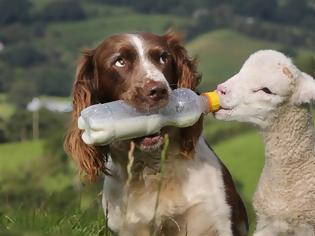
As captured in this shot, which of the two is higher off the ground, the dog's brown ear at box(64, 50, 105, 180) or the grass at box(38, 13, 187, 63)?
the dog's brown ear at box(64, 50, 105, 180)

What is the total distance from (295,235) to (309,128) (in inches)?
27.6

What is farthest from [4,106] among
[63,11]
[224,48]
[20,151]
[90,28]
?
[63,11]

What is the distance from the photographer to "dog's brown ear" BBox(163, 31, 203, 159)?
625 centimetres

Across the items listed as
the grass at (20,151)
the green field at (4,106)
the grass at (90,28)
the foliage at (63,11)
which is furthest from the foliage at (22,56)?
the grass at (20,151)

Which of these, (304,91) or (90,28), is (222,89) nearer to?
(304,91)

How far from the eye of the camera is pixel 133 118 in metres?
5.73

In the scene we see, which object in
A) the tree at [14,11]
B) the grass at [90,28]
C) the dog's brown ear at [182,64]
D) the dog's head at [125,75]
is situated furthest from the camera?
the tree at [14,11]

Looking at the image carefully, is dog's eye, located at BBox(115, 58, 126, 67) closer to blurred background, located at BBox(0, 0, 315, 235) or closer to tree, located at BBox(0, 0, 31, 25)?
blurred background, located at BBox(0, 0, 315, 235)

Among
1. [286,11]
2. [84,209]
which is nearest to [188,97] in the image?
[84,209]

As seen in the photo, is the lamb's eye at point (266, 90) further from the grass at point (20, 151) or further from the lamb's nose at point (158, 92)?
the grass at point (20, 151)

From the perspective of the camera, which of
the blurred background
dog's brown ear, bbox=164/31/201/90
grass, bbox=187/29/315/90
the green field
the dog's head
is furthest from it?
grass, bbox=187/29/315/90

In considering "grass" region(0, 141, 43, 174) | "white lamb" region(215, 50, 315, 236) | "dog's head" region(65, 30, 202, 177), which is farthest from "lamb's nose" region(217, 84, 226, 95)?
"grass" region(0, 141, 43, 174)

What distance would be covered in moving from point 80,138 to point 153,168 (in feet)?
1.88

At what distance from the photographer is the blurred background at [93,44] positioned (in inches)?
2116
